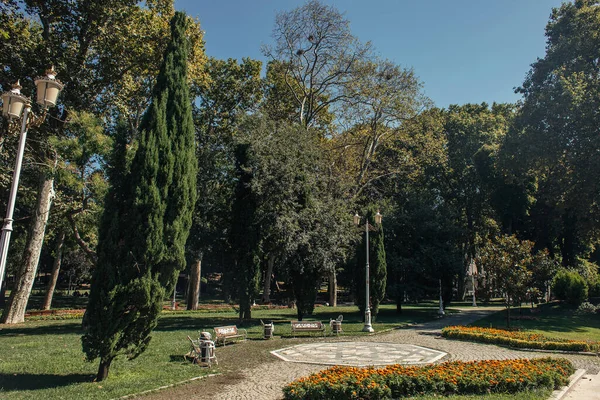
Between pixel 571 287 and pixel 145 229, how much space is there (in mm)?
29547

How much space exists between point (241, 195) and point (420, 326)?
38.3 ft

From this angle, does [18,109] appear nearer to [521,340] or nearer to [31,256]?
[31,256]

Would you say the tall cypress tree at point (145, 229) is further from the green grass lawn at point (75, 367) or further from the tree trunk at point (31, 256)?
the tree trunk at point (31, 256)

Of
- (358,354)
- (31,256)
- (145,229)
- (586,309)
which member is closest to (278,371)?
(358,354)

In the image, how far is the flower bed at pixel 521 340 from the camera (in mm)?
14172

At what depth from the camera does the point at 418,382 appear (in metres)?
8.05

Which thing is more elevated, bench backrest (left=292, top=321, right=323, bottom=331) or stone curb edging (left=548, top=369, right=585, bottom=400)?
bench backrest (left=292, top=321, right=323, bottom=331)

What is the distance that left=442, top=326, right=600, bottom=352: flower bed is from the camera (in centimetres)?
1417

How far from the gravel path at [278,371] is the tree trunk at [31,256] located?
1289cm

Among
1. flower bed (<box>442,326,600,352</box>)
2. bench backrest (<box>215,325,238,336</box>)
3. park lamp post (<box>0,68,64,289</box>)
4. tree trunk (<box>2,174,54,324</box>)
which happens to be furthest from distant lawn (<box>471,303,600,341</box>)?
tree trunk (<box>2,174,54,324</box>)

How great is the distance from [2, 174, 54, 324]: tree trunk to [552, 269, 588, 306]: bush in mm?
32533

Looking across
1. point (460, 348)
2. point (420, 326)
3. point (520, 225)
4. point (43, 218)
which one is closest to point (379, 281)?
point (420, 326)

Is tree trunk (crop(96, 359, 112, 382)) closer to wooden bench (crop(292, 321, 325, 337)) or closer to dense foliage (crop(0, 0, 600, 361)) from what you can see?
dense foliage (crop(0, 0, 600, 361))

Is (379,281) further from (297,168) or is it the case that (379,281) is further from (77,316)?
(77,316)
